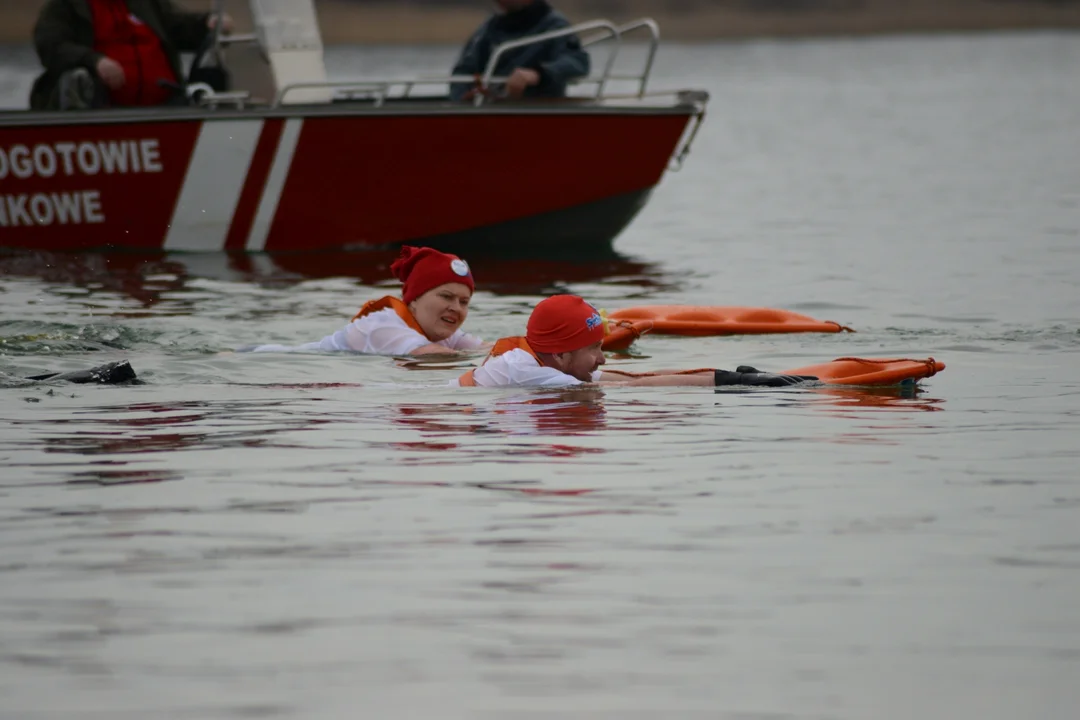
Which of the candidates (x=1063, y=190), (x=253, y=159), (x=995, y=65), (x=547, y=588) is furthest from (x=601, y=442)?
(x=995, y=65)

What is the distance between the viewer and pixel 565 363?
9734 mm

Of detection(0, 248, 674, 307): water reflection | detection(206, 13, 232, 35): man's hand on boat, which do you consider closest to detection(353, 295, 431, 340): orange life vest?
detection(0, 248, 674, 307): water reflection

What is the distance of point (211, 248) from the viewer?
15820 mm

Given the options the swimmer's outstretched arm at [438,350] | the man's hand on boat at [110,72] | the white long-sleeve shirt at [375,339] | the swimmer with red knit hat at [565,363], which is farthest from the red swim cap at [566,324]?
the man's hand on boat at [110,72]

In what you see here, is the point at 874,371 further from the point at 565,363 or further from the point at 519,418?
the point at 519,418

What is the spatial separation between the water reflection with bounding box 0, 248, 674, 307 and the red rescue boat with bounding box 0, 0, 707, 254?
125 millimetres

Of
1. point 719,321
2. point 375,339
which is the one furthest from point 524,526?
point 719,321

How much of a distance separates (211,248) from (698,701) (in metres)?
11.5

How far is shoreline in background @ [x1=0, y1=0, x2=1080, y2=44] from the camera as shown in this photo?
8794 cm

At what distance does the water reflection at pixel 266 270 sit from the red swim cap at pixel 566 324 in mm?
4753

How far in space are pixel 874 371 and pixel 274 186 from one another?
710 cm

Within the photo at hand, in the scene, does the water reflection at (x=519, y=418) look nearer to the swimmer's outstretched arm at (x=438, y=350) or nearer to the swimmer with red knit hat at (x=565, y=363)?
the swimmer with red knit hat at (x=565, y=363)

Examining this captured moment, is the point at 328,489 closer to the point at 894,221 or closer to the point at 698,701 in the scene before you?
the point at 698,701

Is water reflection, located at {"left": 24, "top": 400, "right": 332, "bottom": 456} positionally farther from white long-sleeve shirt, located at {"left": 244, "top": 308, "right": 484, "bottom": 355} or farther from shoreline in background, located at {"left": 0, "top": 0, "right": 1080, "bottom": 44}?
shoreline in background, located at {"left": 0, "top": 0, "right": 1080, "bottom": 44}
